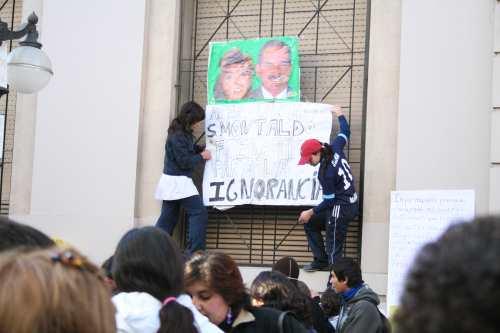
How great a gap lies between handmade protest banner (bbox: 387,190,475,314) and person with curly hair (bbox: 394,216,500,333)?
20.0 ft

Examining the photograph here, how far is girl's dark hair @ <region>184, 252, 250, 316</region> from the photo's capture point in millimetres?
4336

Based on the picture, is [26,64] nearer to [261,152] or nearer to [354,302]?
[261,152]

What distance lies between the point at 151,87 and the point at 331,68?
7.71 feet

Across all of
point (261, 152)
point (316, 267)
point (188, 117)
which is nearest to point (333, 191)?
point (316, 267)

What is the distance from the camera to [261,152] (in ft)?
33.1

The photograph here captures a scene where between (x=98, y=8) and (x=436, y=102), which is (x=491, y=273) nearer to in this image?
(x=436, y=102)

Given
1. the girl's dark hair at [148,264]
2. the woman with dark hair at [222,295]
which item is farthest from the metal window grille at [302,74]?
the girl's dark hair at [148,264]

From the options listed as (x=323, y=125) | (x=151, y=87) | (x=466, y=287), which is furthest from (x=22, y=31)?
(x=466, y=287)

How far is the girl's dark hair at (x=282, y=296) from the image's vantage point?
5.34 metres

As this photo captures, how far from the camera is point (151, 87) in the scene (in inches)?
423

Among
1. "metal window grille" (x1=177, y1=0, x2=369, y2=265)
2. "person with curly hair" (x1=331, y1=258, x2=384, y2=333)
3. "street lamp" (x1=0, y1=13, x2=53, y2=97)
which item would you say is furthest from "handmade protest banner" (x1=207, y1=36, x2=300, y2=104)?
"person with curly hair" (x1=331, y1=258, x2=384, y2=333)

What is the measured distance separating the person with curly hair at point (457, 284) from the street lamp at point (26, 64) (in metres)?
6.79

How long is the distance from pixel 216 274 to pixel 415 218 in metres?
3.71

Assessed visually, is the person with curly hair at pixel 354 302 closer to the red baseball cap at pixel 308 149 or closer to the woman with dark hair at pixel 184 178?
the red baseball cap at pixel 308 149
